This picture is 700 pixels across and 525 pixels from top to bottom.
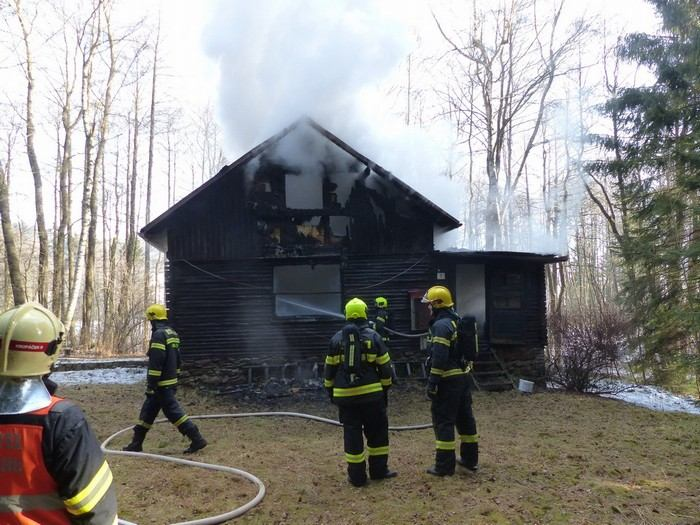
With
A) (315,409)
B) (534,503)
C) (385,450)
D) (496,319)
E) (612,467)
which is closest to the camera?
(534,503)

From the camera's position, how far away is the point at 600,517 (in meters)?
4.18

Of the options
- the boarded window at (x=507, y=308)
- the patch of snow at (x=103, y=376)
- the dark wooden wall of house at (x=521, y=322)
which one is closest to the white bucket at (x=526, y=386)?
the dark wooden wall of house at (x=521, y=322)

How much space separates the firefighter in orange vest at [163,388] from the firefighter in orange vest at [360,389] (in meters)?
2.37

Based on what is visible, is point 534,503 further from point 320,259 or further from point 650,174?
point 650,174

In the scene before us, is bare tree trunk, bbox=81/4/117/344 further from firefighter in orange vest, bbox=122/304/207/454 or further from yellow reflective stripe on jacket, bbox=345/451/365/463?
yellow reflective stripe on jacket, bbox=345/451/365/463

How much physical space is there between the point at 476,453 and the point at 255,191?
811 centimetres

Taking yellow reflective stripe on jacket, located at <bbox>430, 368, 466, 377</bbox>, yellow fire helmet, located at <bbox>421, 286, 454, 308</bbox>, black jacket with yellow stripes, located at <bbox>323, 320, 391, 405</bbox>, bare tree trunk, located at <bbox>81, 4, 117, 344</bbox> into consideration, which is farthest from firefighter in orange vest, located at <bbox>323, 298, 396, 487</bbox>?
bare tree trunk, located at <bbox>81, 4, 117, 344</bbox>

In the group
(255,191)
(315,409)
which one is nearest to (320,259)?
(255,191)

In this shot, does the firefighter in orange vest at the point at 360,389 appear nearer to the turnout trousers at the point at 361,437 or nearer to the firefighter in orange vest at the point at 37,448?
the turnout trousers at the point at 361,437

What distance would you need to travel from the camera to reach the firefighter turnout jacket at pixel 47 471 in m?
1.77

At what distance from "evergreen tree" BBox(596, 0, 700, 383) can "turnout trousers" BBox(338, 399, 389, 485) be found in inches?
311

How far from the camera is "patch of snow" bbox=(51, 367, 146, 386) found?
12367 mm

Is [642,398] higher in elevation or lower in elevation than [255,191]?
lower

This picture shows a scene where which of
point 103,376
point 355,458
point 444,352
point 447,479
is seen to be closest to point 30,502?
point 355,458
